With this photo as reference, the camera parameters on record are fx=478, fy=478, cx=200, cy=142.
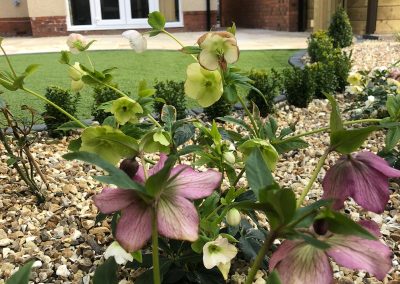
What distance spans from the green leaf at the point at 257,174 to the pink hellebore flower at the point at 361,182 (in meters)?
0.10

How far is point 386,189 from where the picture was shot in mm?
540

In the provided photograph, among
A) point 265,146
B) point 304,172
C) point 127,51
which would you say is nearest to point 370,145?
point 304,172

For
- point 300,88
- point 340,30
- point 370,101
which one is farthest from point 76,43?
point 340,30

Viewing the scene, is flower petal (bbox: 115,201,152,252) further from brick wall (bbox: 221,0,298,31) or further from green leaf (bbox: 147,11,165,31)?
brick wall (bbox: 221,0,298,31)

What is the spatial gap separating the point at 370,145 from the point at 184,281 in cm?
187

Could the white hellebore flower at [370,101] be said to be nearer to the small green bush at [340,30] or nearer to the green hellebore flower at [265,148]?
the green hellebore flower at [265,148]

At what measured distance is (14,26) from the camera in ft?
41.7

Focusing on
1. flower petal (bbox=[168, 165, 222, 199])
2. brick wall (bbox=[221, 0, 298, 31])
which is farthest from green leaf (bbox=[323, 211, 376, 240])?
brick wall (bbox=[221, 0, 298, 31])

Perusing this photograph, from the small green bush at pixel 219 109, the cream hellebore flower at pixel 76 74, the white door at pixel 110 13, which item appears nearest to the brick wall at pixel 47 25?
the white door at pixel 110 13

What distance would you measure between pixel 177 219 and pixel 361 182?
22 cm

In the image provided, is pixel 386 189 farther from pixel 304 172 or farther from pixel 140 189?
pixel 304 172

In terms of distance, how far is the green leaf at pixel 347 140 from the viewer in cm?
54

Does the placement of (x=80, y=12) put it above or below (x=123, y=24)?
above

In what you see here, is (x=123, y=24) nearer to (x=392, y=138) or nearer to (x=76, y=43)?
(x=76, y=43)
